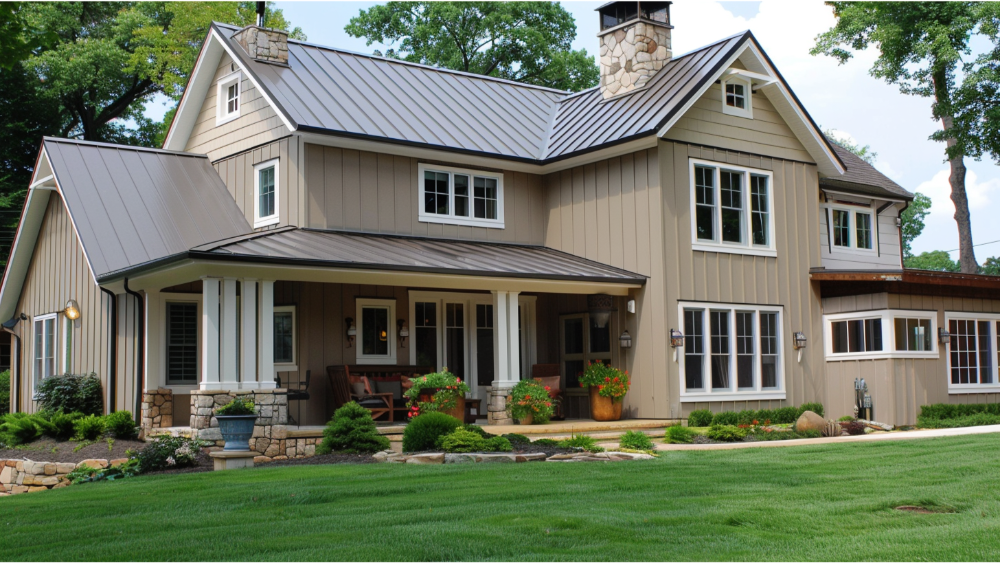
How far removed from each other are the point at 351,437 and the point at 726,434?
519cm

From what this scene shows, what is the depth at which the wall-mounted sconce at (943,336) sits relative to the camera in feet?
55.3

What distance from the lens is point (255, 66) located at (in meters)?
16.9

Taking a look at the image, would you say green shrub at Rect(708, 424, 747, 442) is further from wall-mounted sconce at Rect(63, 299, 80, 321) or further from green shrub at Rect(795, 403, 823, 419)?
wall-mounted sconce at Rect(63, 299, 80, 321)

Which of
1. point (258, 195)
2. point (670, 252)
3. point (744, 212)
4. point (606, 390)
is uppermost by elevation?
point (258, 195)

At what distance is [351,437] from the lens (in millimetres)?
12219

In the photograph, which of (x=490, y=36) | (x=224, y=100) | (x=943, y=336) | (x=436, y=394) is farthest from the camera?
(x=490, y=36)

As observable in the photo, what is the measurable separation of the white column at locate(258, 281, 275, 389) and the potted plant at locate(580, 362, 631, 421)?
5.33 m

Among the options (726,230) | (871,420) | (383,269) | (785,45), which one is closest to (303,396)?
(383,269)

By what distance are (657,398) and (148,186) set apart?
30.8 feet

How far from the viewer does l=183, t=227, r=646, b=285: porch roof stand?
1303 centimetres

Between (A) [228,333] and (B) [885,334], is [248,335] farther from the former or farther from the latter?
(B) [885,334]

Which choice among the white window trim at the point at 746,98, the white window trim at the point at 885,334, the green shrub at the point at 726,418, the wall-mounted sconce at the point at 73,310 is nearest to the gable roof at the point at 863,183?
the white window trim at the point at 746,98

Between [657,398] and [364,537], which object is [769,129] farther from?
[364,537]

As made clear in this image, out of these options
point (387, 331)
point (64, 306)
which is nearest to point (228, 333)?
point (387, 331)
